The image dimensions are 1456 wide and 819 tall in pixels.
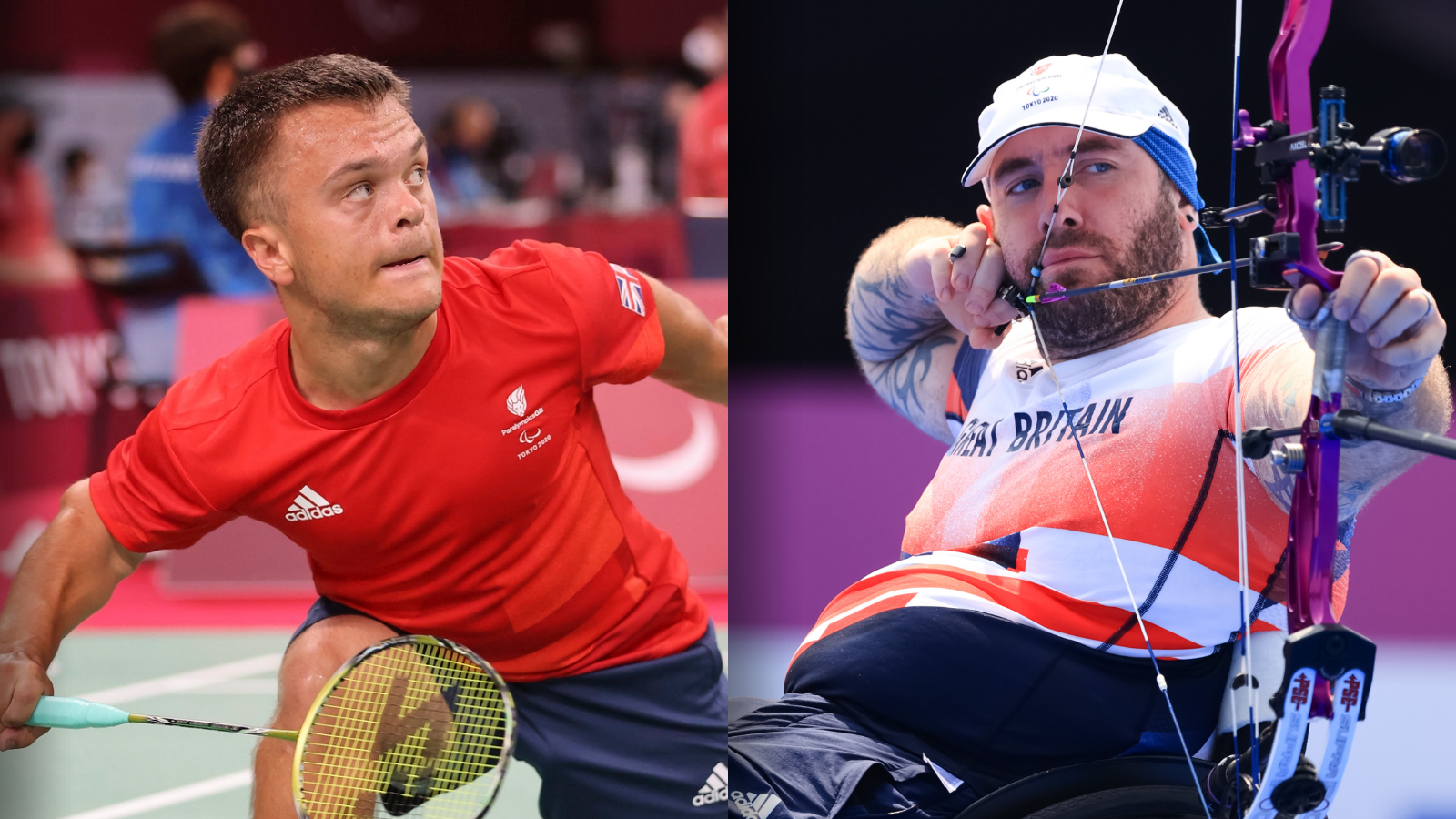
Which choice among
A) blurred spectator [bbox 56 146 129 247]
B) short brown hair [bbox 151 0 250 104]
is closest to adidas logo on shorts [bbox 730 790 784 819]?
short brown hair [bbox 151 0 250 104]

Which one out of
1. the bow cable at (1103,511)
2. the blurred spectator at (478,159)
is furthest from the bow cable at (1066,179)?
the blurred spectator at (478,159)

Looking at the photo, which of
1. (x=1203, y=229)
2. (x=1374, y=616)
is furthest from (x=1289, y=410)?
(x=1374, y=616)

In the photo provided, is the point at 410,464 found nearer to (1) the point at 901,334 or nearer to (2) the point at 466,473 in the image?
(2) the point at 466,473

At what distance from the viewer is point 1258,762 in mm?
1479

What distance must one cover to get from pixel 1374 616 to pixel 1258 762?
0.36 meters

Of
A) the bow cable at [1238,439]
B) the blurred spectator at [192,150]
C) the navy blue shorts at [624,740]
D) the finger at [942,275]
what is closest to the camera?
the bow cable at [1238,439]

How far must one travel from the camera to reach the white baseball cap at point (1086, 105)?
63.2 inches

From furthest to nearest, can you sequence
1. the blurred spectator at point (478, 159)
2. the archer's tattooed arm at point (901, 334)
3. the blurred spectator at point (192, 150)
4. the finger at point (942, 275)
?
1. the blurred spectator at point (478, 159)
2. the blurred spectator at point (192, 150)
3. the archer's tattooed arm at point (901, 334)
4. the finger at point (942, 275)

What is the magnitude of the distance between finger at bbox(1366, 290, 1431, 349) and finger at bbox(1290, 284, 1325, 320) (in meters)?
0.06

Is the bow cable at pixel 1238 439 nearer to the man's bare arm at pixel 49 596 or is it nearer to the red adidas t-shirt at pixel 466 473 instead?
the red adidas t-shirt at pixel 466 473

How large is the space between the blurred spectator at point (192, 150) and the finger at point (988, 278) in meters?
2.75

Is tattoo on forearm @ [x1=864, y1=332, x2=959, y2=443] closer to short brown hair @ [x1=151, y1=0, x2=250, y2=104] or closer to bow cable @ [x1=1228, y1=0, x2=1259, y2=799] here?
bow cable @ [x1=1228, y1=0, x2=1259, y2=799]

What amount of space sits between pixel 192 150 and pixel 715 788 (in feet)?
11.7

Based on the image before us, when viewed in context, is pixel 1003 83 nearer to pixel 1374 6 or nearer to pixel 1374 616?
pixel 1374 6
